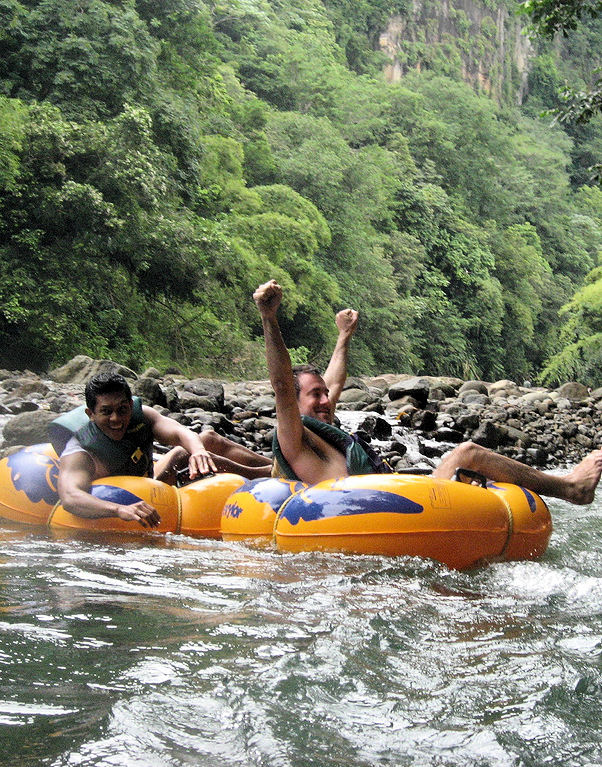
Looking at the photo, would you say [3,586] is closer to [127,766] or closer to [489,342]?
[127,766]

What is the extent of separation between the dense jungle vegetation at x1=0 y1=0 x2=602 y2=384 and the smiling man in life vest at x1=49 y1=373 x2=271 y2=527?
1122cm

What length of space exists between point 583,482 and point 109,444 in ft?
9.24

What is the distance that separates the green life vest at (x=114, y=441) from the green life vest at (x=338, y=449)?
90 centimetres

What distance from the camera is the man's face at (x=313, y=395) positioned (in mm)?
5176

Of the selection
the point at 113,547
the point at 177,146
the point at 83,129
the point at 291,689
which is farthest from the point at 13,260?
the point at 291,689

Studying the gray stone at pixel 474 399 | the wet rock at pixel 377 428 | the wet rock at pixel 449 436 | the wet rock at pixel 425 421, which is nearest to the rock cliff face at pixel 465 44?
the gray stone at pixel 474 399

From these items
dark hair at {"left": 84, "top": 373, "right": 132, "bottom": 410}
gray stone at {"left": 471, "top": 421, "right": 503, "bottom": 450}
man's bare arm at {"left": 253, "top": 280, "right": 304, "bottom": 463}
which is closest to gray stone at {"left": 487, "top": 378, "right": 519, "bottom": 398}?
gray stone at {"left": 471, "top": 421, "right": 503, "bottom": 450}

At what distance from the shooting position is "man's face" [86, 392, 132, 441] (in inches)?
200

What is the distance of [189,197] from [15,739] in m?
19.3

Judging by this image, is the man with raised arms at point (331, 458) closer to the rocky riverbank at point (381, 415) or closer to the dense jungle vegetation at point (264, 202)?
the rocky riverbank at point (381, 415)

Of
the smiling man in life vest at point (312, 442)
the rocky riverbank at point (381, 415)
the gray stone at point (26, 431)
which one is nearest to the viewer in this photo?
the smiling man in life vest at point (312, 442)

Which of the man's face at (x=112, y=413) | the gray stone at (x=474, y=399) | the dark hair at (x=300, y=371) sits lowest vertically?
the gray stone at (x=474, y=399)

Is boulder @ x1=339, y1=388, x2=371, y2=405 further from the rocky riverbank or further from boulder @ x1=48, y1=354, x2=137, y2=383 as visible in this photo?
boulder @ x1=48, y1=354, x2=137, y2=383

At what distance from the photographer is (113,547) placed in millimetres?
4750
